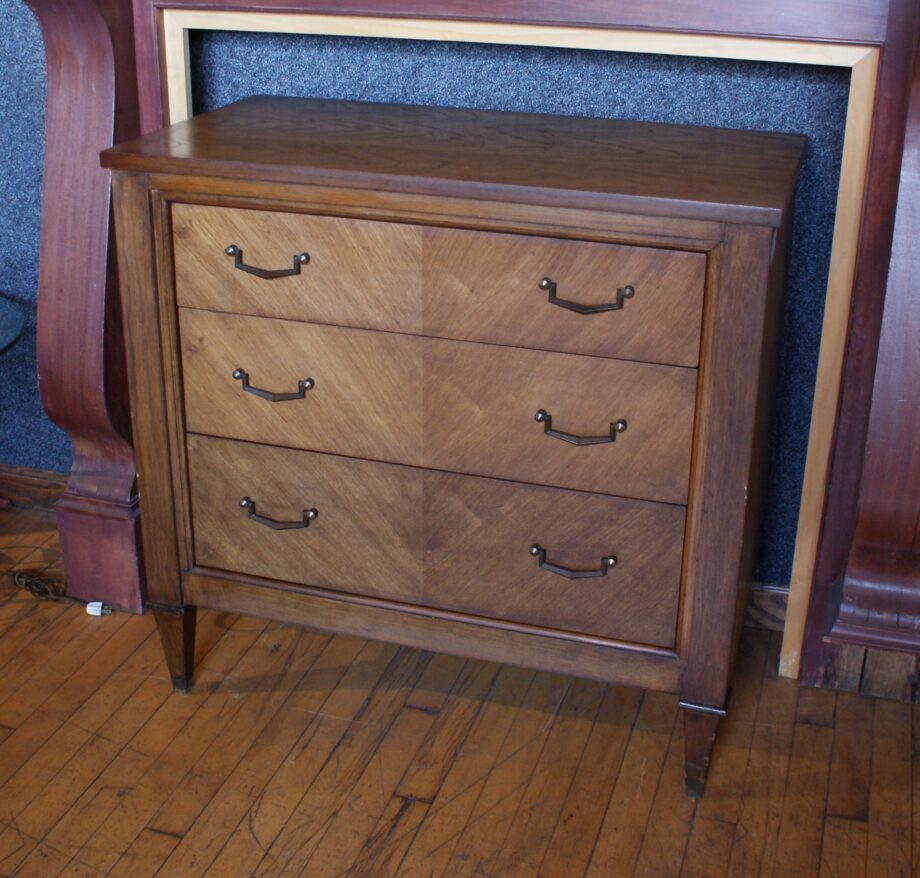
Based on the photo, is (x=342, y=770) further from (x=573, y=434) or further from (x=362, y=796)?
(x=573, y=434)

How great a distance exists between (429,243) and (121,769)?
871 mm

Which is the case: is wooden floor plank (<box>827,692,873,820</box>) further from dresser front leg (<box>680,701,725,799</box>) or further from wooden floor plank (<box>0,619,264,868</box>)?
wooden floor plank (<box>0,619,264,868</box>)

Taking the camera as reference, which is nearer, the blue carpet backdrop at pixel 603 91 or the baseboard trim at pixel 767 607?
the blue carpet backdrop at pixel 603 91

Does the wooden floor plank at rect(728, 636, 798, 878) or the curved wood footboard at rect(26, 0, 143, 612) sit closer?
the wooden floor plank at rect(728, 636, 798, 878)

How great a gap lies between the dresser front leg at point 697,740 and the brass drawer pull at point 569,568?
8.7 inches

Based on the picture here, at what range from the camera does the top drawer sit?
146cm

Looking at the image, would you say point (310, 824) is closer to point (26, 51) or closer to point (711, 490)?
point (711, 490)

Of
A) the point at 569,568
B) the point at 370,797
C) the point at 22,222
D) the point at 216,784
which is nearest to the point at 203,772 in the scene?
the point at 216,784

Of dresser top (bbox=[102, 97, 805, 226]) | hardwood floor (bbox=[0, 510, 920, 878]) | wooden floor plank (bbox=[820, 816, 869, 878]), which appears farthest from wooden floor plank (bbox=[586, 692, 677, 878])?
dresser top (bbox=[102, 97, 805, 226])

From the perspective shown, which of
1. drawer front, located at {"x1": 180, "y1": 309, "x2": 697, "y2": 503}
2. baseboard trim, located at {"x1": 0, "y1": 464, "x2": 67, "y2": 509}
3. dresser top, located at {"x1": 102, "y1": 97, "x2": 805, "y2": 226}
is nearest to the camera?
dresser top, located at {"x1": 102, "y1": 97, "x2": 805, "y2": 226}

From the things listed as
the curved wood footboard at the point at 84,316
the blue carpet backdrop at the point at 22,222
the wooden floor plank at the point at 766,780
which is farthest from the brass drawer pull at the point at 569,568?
the blue carpet backdrop at the point at 22,222

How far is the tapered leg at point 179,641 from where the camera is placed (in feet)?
6.15

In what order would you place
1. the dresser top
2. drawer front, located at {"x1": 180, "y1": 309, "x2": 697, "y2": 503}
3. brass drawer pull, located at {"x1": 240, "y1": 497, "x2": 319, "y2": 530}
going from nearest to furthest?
the dresser top < drawer front, located at {"x1": 180, "y1": 309, "x2": 697, "y2": 503} < brass drawer pull, located at {"x1": 240, "y1": 497, "x2": 319, "y2": 530}

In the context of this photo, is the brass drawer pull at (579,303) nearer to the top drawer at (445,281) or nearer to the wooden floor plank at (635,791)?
the top drawer at (445,281)
